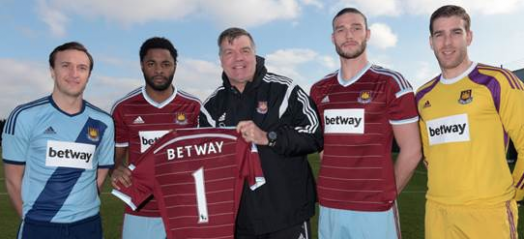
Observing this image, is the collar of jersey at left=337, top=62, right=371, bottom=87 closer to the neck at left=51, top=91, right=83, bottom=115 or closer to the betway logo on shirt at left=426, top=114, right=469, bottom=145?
the betway logo on shirt at left=426, top=114, right=469, bottom=145

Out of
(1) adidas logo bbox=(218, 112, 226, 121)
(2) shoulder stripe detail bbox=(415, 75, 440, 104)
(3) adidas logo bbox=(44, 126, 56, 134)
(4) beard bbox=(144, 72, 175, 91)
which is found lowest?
(3) adidas logo bbox=(44, 126, 56, 134)

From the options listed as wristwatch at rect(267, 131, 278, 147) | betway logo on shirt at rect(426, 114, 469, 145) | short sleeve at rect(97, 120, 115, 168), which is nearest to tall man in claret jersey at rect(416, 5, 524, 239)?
betway logo on shirt at rect(426, 114, 469, 145)

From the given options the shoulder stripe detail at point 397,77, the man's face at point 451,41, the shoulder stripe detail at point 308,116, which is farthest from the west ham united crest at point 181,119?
the man's face at point 451,41

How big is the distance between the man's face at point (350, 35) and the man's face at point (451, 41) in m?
0.62

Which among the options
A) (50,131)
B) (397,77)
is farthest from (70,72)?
(397,77)

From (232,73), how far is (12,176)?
2.00 meters

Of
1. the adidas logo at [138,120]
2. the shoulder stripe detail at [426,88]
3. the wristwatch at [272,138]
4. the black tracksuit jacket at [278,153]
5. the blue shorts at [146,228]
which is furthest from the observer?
the adidas logo at [138,120]

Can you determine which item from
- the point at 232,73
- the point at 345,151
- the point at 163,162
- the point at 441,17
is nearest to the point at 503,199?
the point at 345,151

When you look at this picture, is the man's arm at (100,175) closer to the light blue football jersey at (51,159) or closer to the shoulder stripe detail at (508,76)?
the light blue football jersey at (51,159)

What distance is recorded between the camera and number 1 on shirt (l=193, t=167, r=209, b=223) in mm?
3242

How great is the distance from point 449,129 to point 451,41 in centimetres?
73

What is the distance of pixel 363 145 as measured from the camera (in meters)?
3.32

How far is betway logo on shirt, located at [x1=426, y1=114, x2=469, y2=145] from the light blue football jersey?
2835mm

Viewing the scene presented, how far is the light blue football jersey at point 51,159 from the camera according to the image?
3.29 meters
